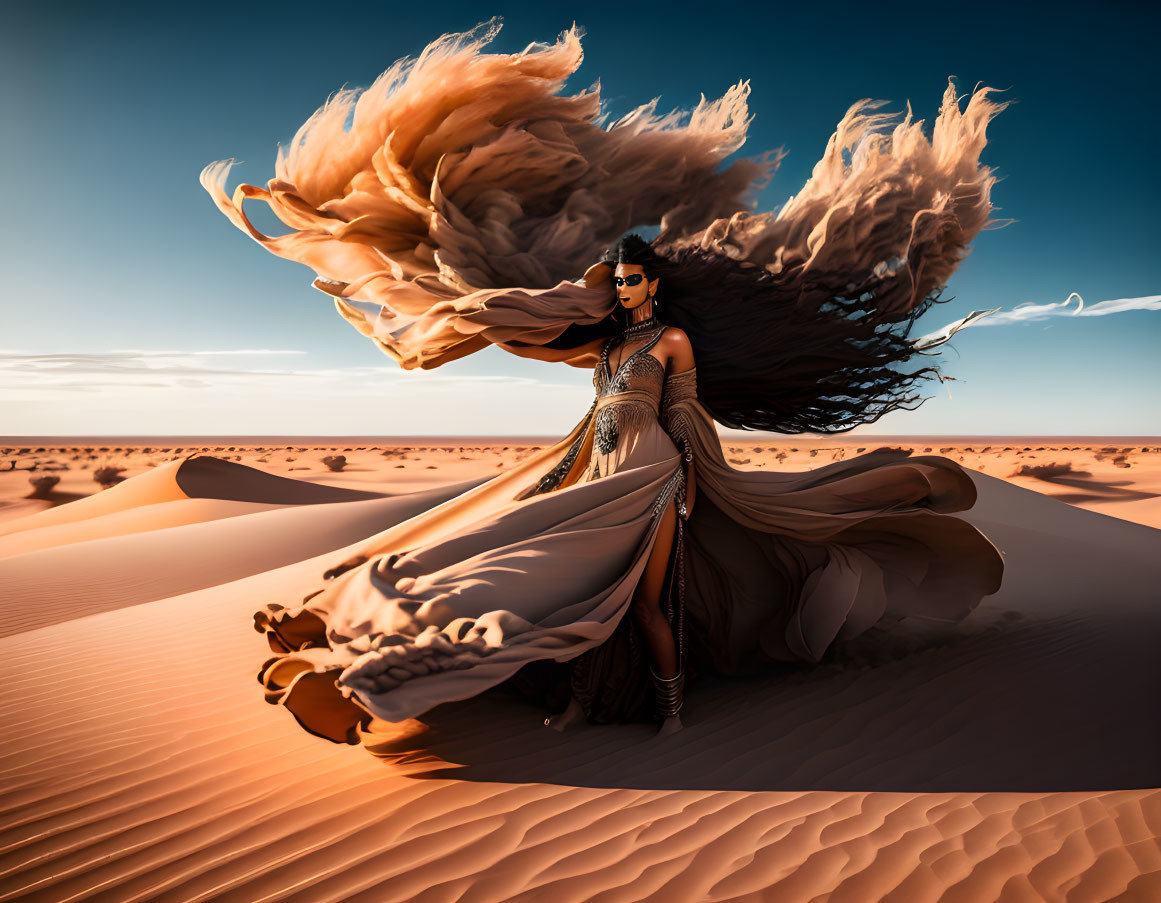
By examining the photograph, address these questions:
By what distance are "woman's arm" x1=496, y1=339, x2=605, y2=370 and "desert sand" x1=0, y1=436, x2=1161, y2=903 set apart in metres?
2.50

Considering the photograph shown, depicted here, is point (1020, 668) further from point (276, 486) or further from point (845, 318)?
point (276, 486)

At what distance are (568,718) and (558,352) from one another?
8.64ft

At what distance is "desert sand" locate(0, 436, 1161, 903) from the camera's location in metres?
2.75

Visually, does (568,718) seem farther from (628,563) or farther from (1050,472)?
(1050,472)

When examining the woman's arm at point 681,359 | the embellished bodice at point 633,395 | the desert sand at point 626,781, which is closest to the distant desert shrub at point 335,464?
the desert sand at point 626,781

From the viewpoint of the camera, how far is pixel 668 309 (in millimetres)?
5250

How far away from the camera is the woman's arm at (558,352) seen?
16.6ft

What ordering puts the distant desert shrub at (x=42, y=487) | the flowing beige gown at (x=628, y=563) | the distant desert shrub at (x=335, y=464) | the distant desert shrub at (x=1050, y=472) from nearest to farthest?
the flowing beige gown at (x=628, y=563) < the distant desert shrub at (x=42, y=487) < the distant desert shrub at (x=1050, y=472) < the distant desert shrub at (x=335, y=464)

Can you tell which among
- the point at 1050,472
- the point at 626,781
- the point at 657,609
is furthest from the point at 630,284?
the point at 1050,472

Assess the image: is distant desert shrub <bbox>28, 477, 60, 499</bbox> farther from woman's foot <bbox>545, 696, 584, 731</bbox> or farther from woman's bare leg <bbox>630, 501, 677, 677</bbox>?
woman's bare leg <bbox>630, 501, 677, 677</bbox>

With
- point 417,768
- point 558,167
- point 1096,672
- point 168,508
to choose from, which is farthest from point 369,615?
point 168,508

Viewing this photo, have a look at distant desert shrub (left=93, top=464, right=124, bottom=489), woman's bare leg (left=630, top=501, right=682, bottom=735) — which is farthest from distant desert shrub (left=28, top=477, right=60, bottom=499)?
woman's bare leg (left=630, top=501, right=682, bottom=735)

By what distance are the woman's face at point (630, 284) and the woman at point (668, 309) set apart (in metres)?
0.01

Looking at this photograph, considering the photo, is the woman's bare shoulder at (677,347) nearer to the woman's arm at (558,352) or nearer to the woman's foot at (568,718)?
the woman's arm at (558,352)
